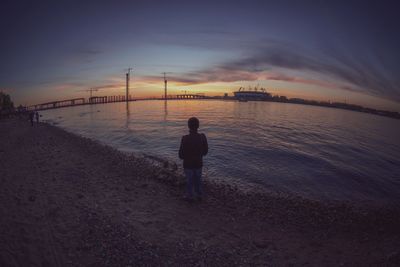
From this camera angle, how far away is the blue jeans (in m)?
8.08

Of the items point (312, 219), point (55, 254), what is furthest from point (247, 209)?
point (55, 254)

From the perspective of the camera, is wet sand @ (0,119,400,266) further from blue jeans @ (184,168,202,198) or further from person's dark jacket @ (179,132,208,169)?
person's dark jacket @ (179,132,208,169)

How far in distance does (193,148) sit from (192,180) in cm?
156

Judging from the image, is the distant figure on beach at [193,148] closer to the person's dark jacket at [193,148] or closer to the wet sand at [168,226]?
the person's dark jacket at [193,148]

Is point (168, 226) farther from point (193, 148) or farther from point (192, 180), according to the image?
point (193, 148)

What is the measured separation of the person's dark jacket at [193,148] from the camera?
7719 mm

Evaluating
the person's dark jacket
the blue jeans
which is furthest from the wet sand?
the person's dark jacket

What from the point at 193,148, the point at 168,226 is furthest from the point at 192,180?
the point at 168,226

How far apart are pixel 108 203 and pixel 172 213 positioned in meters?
2.58

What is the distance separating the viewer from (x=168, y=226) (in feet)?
22.0

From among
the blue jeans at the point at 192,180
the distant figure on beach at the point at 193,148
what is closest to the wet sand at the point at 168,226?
the blue jeans at the point at 192,180

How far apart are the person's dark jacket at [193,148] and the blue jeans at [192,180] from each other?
0.34 meters

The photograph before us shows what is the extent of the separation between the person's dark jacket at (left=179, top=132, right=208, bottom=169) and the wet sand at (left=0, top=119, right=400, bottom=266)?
6.13 ft

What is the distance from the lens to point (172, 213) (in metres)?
7.55
